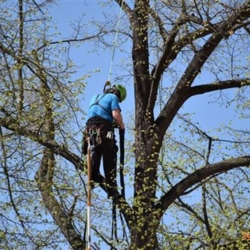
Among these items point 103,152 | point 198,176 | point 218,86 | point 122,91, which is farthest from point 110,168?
point 218,86

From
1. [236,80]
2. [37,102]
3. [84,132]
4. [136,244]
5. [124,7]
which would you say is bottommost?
[136,244]

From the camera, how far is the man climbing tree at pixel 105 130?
672cm

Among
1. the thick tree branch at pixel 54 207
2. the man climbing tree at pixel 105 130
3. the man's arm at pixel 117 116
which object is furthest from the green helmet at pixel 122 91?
the thick tree branch at pixel 54 207

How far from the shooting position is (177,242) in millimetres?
7496

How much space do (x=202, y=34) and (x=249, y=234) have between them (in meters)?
2.38

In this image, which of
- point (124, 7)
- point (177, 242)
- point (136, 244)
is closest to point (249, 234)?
point (177, 242)

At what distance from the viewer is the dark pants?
6.73m

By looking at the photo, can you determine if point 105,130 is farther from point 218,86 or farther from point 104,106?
point 218,86

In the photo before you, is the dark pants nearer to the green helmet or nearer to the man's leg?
the man's leg

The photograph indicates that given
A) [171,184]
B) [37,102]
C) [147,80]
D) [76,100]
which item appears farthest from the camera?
[147,80]

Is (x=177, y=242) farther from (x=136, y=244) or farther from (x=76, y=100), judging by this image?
(x=76, y=100)

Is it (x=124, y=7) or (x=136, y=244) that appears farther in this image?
(x=124, y=7)

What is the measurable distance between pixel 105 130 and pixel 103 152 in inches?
11.5

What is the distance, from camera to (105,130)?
22.2 ft
